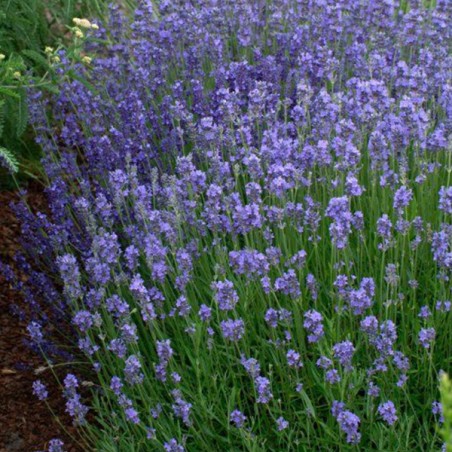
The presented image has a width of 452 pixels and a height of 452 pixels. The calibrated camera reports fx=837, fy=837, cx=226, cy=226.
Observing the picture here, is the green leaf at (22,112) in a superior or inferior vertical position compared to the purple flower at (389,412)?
superior

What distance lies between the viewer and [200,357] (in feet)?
9.95

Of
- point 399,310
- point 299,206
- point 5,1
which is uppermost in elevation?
point 5,1

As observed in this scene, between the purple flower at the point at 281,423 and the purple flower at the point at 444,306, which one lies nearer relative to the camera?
the purple flower at the point at 281,423

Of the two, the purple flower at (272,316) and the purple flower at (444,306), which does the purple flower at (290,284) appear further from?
the purple flower at (444,306)

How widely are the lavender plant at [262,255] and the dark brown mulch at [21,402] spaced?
0.36ft

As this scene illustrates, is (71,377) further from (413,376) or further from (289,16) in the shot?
(289,16)

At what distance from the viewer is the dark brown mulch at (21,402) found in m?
3.47

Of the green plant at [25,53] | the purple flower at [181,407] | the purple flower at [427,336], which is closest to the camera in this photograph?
the purple flower at [427,336]

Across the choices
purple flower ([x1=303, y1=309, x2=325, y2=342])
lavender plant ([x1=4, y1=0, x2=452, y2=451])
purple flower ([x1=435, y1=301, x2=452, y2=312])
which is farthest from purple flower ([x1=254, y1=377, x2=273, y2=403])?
purple flower ([x1=435, y1=301, x2=452, y2=312])

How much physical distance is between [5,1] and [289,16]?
1573 mm

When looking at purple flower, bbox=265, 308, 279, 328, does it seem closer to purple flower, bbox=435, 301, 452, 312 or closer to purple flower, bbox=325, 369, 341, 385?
purple flower, bbox=325, 369, 341, 385

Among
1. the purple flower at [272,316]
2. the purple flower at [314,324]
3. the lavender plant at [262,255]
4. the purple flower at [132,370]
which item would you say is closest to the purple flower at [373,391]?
the lavender plant at [262,255]

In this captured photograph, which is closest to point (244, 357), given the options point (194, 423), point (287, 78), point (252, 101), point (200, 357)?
point (200, 357)

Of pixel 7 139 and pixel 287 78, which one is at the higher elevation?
pixel 287 78
